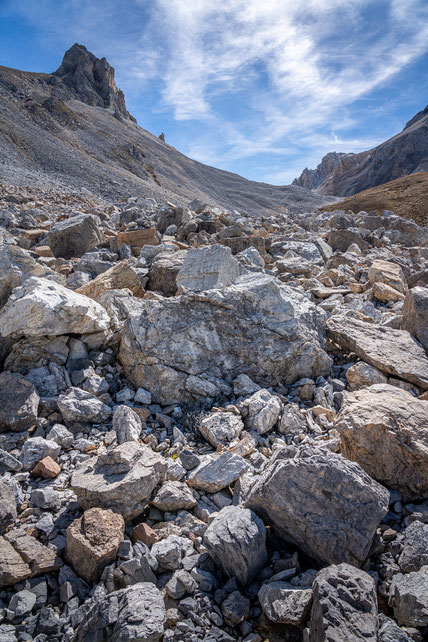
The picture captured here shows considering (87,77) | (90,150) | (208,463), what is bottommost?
(208,463)

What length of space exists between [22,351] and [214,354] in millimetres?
2425

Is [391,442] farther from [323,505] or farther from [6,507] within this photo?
[6,507]

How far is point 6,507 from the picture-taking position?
260 cm

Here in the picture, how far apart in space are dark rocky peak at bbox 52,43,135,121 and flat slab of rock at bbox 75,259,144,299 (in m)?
81.6

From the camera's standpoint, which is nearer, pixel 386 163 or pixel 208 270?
pixel 208 270

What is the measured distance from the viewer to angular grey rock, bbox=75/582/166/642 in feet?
6.34

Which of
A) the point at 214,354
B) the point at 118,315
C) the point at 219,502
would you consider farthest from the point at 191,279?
the point at 219,502

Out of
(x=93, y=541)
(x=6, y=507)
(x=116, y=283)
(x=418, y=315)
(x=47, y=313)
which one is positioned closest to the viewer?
(x=93, y=541)

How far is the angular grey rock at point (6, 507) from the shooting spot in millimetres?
2549

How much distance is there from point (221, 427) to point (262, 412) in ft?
1.64

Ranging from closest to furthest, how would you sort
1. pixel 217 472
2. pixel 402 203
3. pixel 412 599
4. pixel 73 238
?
pixel 412 599, pixel 217 472, pixel 73 238, pixel 402 203

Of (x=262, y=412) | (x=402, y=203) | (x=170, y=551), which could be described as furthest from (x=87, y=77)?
→ (x=170, y=551)

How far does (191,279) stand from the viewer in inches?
235

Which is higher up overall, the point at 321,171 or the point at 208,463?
the point at 321,171
